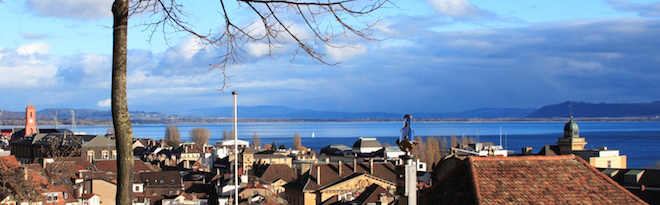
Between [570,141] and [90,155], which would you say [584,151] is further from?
[90,155]

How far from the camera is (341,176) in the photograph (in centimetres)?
5269

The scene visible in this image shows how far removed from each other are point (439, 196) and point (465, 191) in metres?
0.56

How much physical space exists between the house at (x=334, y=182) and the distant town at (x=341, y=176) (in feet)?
0.30

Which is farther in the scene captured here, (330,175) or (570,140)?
(330,175)

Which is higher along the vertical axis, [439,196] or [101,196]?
[439,196]

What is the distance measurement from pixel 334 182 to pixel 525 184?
42.2m

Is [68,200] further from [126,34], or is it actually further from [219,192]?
[126,34]

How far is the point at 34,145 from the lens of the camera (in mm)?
72625

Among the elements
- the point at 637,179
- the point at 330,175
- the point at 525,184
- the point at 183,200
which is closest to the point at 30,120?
the point at 330,175

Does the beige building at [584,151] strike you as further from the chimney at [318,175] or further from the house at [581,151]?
the chimney at [318,175]

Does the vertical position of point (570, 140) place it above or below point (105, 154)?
above

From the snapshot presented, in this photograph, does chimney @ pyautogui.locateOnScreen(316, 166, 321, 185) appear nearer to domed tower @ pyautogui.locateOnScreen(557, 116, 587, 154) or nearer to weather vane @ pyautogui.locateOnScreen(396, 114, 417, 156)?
domed tower @ pyautogui.locateOnScreen(557, 116, 587, 154)

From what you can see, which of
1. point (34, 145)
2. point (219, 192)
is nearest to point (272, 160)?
point (34, 145)

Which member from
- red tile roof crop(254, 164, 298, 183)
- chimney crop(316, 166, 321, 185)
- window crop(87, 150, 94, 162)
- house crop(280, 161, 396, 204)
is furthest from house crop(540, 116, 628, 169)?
window crop(87, 150, 94, 162)
